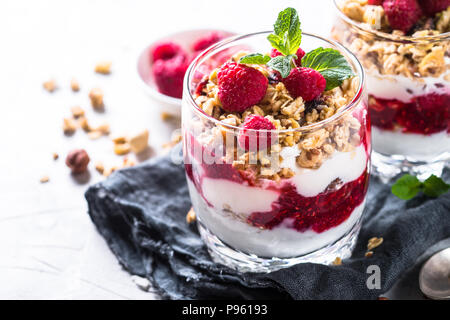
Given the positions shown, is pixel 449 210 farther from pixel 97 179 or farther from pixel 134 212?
pixel 97 179

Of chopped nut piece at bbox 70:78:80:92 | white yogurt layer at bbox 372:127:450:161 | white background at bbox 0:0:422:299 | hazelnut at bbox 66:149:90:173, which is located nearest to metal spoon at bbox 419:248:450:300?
white yogurt layer at bbox 372:127:450:161

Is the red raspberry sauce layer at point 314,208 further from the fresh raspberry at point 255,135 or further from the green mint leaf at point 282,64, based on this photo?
the green mint leaf at point 282,64

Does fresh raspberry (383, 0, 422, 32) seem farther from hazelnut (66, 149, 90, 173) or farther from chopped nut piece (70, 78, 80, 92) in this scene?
chopped nut piece (70, 78, 80, 92)

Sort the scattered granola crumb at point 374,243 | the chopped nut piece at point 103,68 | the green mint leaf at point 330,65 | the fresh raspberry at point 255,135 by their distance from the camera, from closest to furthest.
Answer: the fresh raspberry at point 255,135, the green mint leaf at point 330,65, the scattered granola crumb at point 374,243, the chopped nut piece at point 103,68

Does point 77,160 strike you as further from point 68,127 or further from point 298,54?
point 298,54

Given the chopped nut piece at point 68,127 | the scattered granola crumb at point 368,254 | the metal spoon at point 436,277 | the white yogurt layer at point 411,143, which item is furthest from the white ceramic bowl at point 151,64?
the metal spoon at point 436,277

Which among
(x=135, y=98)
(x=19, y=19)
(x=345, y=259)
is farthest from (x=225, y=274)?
(x=19, y=19)

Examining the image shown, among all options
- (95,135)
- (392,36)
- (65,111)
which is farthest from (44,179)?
(392,36)
